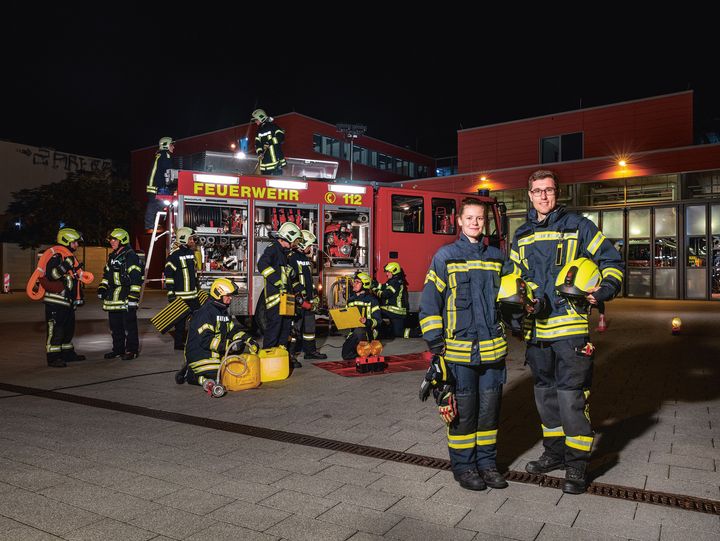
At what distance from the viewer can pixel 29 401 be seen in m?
5.91

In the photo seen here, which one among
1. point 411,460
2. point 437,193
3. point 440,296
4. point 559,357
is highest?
point 437,193

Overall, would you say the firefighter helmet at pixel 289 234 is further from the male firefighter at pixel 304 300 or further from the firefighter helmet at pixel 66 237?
the firefighter helmet at pixel 66 237

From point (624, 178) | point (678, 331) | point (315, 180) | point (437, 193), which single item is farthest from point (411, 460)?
point (624, 178)

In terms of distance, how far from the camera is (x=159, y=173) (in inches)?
402

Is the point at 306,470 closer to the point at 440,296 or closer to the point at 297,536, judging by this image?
the point at 297,536

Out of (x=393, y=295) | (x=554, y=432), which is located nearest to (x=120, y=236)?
(x=393, y=295)

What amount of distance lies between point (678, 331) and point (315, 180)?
7645mm

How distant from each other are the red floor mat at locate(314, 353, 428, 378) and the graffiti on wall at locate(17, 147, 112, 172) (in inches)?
1362

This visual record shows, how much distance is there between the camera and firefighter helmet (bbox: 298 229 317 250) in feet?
29.0

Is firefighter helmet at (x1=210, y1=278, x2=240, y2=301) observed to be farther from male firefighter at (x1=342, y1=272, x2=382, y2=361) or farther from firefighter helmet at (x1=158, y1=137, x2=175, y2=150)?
firefighter helmet at (x1=158, y1=137, x2=175, y2=150)

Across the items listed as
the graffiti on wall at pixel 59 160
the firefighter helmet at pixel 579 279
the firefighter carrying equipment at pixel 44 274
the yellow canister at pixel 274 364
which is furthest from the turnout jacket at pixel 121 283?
the graffiti on wall at pixel 59 160

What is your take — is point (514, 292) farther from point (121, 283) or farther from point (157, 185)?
point (157, 185)

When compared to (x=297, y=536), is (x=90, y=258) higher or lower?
higher

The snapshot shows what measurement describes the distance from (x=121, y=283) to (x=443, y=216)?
20.7 ft
